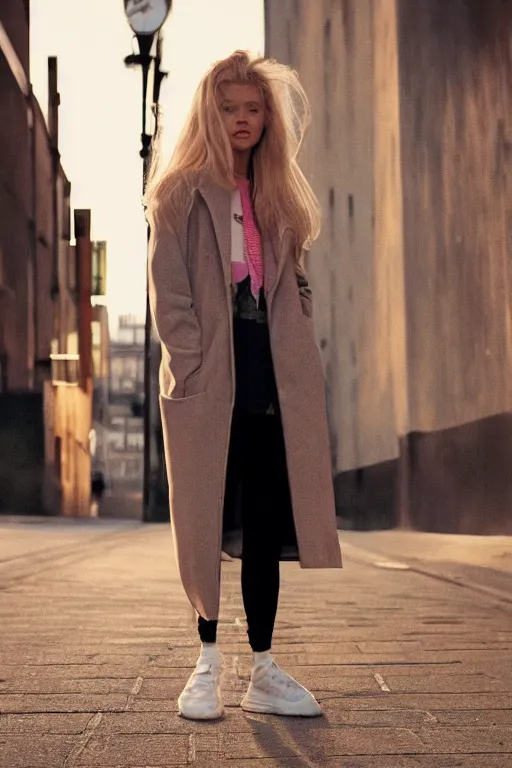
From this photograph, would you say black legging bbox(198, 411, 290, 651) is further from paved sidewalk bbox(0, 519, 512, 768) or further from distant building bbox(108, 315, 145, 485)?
distant building bbox(108, 315, 145, 485)

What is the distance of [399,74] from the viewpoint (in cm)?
1506

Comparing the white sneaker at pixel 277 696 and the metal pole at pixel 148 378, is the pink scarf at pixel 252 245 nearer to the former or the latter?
the white sneaker at pixel 277 696

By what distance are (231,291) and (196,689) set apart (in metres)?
1.08

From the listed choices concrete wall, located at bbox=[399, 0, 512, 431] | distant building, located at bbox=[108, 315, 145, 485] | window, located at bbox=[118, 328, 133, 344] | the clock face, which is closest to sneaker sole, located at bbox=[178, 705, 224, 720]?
concrete wall, located at bbox=[399, 0, 512, 431]

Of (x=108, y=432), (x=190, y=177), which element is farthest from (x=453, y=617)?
(x=108, y=432)

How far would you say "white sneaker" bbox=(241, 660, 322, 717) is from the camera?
3.17 m

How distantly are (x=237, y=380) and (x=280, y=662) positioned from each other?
4.45ft

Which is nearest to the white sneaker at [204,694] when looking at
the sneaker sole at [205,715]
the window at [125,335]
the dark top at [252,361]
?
the sneaker sole at [205,715]

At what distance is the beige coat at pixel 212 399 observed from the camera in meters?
3.19

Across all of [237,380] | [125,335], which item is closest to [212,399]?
[237,380]

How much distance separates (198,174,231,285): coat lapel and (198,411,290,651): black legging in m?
0.43

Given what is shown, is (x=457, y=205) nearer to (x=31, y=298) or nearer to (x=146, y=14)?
(x=146, y=14)

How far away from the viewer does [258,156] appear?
136 inches

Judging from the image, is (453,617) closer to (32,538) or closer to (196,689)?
(196,689)
